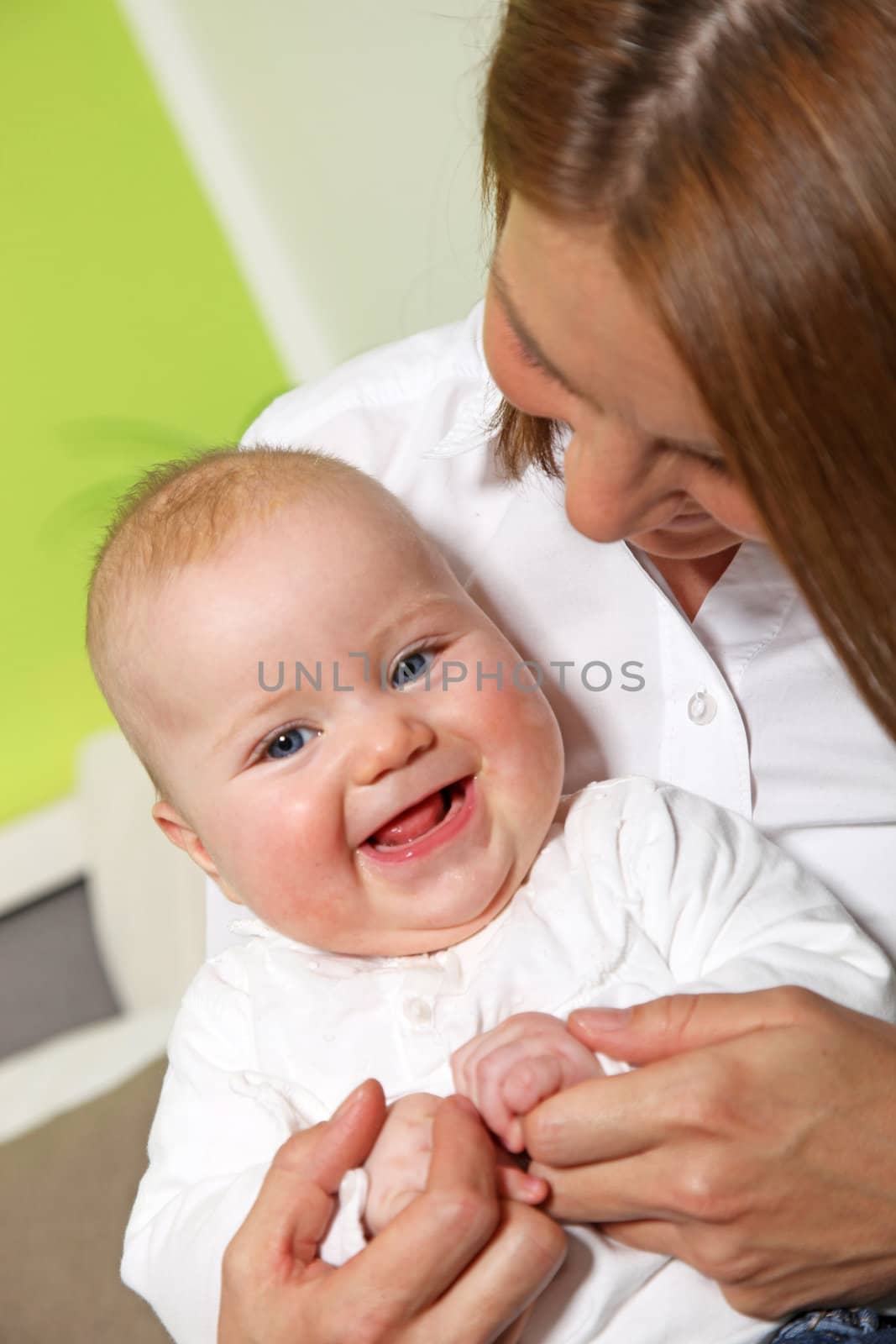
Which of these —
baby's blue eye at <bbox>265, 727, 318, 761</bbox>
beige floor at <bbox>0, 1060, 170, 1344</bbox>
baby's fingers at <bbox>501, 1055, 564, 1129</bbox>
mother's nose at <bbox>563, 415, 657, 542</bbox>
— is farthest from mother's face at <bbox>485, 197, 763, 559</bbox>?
beige floor at <bbox>0, 1060, 170, 1344</bbox>

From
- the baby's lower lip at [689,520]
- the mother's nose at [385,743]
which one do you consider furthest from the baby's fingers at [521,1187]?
the baby's lower lip at [689,520]

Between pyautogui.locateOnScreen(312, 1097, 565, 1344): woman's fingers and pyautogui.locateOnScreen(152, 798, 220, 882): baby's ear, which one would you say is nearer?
pyautogui.locateOnScreen(312, 1097, 565, 1344): woman's fingers

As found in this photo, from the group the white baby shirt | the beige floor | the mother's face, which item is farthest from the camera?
the beige floor

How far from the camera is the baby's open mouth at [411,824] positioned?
1175 millimetres

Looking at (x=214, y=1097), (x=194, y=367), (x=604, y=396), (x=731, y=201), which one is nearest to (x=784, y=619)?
(x=604, y=396)

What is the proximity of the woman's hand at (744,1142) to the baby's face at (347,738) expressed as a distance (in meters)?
0.20

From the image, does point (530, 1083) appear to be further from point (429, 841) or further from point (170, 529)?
point (170, 529)

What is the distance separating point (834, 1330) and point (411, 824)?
517 mm

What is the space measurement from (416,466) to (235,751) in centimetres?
45

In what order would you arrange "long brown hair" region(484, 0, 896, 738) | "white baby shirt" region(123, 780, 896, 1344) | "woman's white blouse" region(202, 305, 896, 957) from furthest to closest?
"woman's white blouse" region(202, 305, 896, 957)
"white baby shirt" region(123, 780, 896, 1344)
"long brown hair" region(484, 0, 896, 738)

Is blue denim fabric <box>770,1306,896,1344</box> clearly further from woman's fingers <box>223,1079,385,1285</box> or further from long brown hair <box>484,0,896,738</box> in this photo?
long brown hair <box>484,0,896,738</box>

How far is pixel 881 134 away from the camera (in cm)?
82

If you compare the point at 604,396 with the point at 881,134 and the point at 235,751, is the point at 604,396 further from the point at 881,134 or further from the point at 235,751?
the point at 235,751

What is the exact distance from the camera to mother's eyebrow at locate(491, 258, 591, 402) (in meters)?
1.01
